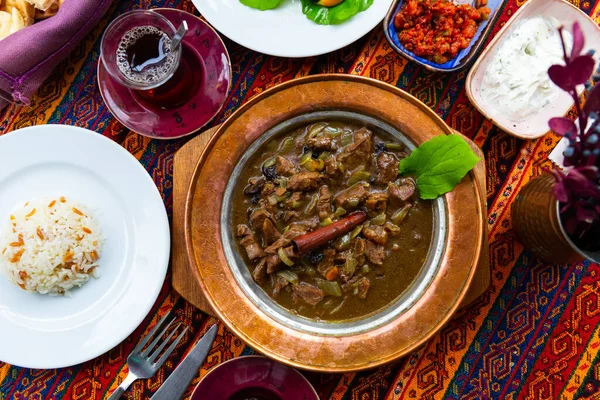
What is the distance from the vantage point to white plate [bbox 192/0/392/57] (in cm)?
332

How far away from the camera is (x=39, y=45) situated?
331 centimetres

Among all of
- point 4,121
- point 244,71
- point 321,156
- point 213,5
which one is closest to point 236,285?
point 321,156

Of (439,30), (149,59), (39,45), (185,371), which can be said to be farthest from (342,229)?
(39,45)

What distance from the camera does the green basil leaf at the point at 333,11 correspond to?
10.8 feet

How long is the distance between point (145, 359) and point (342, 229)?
150 centimetres

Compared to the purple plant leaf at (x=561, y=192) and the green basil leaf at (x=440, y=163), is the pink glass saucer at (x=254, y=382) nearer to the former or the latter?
the green basil leaf at (x=440, y=163)

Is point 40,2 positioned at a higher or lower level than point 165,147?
higher

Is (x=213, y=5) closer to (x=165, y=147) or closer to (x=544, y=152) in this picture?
(x=165, y=147)

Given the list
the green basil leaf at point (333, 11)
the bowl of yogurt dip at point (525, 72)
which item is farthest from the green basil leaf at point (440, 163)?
the green basil leaf at point (333, 11)

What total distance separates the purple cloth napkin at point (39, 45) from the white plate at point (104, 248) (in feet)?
1.08

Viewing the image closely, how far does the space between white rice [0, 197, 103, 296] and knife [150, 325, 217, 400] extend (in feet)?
2.66

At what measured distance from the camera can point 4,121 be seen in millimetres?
3582

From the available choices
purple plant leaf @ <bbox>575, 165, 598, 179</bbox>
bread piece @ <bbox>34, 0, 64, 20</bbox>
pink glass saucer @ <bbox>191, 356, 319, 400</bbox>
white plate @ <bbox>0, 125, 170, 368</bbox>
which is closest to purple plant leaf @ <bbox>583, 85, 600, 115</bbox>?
purple plant leaf @ <bbox>575, 165, 598, 179</bbox>

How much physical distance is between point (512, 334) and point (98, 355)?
2.58 metres
